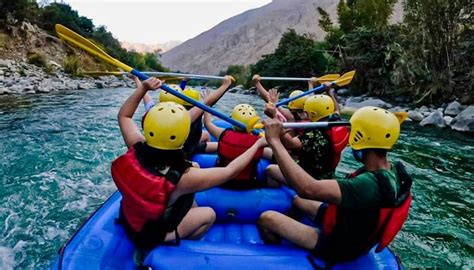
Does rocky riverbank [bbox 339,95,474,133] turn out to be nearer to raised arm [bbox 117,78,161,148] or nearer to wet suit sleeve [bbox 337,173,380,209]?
wet suit sleeve [bbox 337,173,380,209]

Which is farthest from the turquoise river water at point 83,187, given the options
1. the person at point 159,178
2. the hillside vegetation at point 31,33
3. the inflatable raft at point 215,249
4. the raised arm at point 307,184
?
the hillside vegetation at point 31,33

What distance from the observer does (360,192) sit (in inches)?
70.1

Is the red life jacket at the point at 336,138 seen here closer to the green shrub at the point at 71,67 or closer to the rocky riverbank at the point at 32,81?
the rocky riverbank at the point at 32,81

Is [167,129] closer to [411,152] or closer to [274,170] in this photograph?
[274,170]

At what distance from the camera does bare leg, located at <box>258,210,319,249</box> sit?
2.19 metres

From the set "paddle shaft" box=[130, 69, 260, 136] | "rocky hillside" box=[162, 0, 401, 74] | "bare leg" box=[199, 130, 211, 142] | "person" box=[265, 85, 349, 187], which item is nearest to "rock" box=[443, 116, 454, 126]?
"bare leg" box=[199, 130, 211, 142]

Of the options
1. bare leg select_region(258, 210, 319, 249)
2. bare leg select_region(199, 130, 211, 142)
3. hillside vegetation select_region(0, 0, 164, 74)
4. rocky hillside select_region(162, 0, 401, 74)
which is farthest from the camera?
rocky hillside select_region(162, 0, 401, 74)

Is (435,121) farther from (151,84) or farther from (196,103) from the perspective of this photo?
(151,84)

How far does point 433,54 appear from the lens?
14.0m

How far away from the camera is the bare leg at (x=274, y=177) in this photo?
324 cm

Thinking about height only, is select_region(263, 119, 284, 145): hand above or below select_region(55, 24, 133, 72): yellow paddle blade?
below

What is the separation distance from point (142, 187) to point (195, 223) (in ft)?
1.82

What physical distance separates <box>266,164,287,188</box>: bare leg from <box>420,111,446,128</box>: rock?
8844mm

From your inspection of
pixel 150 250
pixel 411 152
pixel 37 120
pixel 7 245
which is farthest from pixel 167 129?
pixel 37 120
